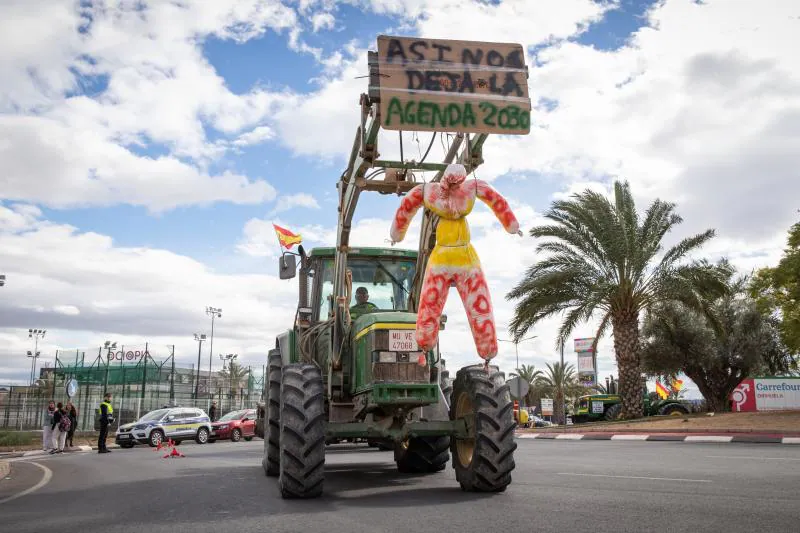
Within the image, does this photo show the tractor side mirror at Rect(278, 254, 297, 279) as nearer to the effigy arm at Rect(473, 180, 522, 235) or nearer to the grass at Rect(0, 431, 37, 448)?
the effigy arm at Rect(473, 180, 522, 235)

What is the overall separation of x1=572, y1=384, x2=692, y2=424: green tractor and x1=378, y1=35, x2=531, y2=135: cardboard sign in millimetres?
26651

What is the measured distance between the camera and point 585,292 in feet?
78.2

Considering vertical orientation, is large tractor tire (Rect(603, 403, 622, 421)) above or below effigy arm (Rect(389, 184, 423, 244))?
below

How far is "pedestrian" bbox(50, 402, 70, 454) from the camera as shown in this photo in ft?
75.3

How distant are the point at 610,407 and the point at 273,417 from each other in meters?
26.8

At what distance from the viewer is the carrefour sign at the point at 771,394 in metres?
25.7

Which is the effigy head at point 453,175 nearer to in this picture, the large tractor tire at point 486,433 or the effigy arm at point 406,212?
the effigy arm at point 406,212

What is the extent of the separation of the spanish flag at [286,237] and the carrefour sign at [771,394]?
18.1 meters

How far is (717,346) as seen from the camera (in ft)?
104

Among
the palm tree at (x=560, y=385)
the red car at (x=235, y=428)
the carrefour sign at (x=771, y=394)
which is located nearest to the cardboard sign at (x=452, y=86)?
the carrefour sign at (x=771, y=394)

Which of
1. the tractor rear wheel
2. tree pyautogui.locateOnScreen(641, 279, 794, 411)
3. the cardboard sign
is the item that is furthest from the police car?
the cardboard sign

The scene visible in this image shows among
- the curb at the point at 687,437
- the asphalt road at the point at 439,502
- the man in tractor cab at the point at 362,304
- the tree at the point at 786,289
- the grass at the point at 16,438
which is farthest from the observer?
the grass at the point at 16,438

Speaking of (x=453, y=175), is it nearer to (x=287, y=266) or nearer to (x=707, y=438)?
(x=287, y=266)

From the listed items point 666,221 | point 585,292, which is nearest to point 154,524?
point 585,292
